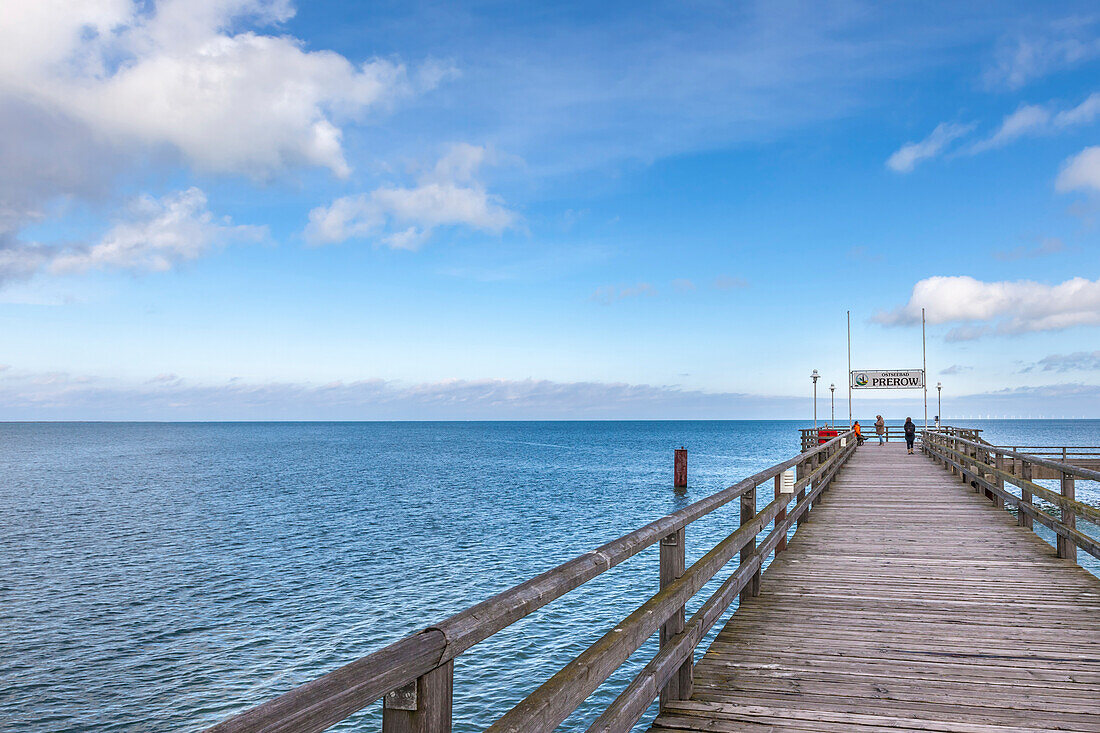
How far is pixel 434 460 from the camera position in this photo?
79750mm

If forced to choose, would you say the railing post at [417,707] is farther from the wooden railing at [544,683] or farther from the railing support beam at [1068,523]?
the railing support beam at [1068,523]

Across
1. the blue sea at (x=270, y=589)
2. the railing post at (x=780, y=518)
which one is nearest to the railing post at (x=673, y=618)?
the railing post at (x=780, y=518)

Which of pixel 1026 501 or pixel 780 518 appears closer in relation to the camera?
pixel 780 518

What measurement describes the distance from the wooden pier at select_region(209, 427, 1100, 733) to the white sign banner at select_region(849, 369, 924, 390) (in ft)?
112

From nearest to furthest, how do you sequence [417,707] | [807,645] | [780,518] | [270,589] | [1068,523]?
1. [417,707]
2. [807,645]
3. [1068,523]
4. [780,518]
5. [270,589]

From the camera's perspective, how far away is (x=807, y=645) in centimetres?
564

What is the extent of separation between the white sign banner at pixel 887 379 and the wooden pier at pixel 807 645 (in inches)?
1341

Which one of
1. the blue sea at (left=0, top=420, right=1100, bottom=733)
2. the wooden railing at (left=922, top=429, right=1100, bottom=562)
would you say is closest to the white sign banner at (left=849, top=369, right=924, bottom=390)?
the blue sea at (left=0, top=420, right=1100, bottom=733)

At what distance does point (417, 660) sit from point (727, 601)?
13.9 ft

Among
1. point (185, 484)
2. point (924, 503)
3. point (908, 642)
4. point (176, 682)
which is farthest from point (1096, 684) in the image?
point (185, 484)

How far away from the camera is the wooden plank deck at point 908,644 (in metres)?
4.29

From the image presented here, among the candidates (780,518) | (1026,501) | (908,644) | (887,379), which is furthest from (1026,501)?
(887,379)

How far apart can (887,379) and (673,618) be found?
139 feet

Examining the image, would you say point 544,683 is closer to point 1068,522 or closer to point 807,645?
point 807,645
